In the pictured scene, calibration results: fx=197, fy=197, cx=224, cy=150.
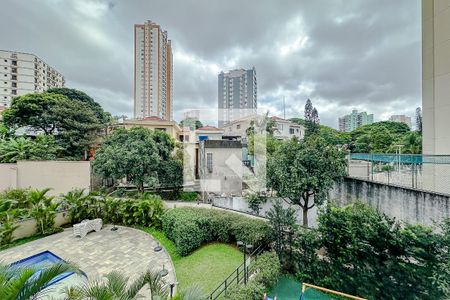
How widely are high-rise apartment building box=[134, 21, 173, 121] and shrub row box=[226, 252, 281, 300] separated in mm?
62323

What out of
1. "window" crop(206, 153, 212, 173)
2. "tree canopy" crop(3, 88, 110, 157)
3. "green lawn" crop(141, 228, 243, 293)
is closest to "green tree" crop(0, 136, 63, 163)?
"tree canopy" crop(3, 88, 110, 157)

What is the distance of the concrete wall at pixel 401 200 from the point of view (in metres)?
6.70

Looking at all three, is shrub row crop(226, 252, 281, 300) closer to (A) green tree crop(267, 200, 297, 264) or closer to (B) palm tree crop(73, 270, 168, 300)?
(A) green tree crop(267, 200, 297, 264)

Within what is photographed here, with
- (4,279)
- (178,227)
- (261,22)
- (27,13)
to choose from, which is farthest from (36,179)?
(261,22)

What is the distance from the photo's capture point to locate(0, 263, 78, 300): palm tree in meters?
2.76

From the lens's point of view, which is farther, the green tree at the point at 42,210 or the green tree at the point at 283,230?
the green tree at the point at 42,210

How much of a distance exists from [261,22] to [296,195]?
38.7ft

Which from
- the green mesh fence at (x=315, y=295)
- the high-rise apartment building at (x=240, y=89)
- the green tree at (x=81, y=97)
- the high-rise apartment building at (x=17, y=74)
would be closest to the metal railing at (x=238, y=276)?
the green mesh fence at (x=315, y=295)

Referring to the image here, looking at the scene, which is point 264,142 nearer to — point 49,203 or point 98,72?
point 49,203

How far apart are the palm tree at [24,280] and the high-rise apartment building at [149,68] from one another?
63740 mm

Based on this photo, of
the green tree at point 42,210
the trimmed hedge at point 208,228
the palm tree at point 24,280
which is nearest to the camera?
the palm tree at point 24,280

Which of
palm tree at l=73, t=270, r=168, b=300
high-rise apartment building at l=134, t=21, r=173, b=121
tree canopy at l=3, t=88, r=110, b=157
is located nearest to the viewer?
palm tree at l=73, t=270, r=168, b=300

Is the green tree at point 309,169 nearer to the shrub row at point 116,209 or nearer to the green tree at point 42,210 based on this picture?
the shrub row at point 116,209

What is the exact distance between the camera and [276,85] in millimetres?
32688
